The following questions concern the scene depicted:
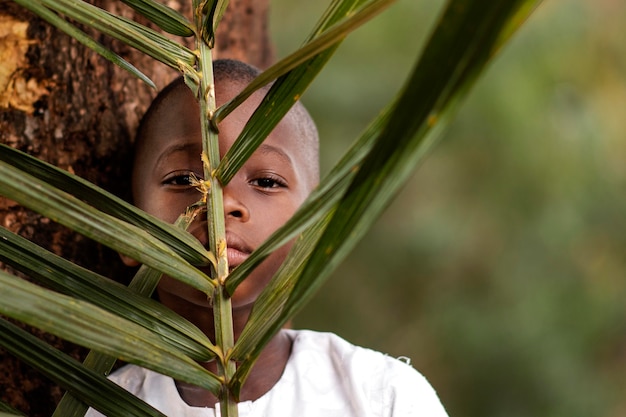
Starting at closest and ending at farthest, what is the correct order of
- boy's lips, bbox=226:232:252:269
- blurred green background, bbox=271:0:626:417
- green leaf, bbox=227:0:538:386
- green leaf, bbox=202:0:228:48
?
green leaf, bbox=227:0:538:386
green leaf, bbox=202:0:228:48
boy's lips, bbox=226:232:252:269
blurred green background, bbox=271:0:626:417

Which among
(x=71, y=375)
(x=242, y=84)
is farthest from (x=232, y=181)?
(x=71, y=375)

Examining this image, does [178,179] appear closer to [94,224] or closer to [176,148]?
[176,148]

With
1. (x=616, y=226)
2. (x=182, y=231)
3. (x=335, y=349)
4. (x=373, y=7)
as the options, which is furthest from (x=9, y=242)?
(x=616, y=226)

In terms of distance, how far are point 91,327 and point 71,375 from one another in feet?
0.39

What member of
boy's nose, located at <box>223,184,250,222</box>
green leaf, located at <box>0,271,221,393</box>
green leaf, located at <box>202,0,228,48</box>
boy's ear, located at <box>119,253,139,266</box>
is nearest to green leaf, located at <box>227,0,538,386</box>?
green leaf, located at <box>0,271,221,393</box>

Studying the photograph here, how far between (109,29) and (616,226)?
10.5 feet

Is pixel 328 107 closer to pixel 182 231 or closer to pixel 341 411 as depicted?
pixel 341 411

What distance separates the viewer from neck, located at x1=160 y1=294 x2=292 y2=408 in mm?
1128

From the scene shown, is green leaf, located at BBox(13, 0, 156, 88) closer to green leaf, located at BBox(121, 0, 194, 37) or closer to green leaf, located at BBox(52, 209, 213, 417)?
green leaf, located at BBox(121, 0, 194, 37)

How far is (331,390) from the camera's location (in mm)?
1155

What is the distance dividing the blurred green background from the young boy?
84.1 inches

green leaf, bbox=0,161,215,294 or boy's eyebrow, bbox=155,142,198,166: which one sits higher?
green leaf, bbox=0,161,215,294

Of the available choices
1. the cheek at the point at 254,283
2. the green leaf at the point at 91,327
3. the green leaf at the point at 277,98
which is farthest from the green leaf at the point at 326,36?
the cheek at the point at 254,283

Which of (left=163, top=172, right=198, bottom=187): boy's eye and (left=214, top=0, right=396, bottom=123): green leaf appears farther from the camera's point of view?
(left=163, top=172, right=198, bottom=187): boy's eye
